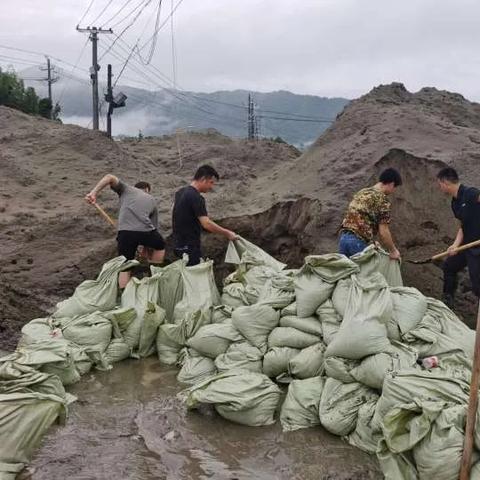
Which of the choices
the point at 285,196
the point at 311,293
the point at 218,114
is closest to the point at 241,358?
the point at 311,293

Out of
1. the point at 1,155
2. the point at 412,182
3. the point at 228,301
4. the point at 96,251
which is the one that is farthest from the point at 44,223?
the point at 412,182

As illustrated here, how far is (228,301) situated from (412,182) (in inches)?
94.0

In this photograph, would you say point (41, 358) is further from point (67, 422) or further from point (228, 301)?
point (228, 301)

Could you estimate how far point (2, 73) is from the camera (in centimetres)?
2939

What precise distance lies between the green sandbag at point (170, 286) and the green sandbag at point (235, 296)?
388mm

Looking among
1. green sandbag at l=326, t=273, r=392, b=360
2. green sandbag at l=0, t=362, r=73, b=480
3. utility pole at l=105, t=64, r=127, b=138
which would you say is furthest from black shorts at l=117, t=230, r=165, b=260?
utility pole at l=105, t=64, r=127, b=138

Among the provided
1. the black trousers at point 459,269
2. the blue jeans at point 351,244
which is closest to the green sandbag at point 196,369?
the blue jeans at point 351,244

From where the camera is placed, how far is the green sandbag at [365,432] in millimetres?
3526

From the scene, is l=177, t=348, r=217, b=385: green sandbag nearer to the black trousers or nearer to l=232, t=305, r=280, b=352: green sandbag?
l=232, t=305, r=280, b=352: green sandbag

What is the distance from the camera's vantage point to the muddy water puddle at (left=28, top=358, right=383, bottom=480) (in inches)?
131

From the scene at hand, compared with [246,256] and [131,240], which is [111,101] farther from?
[246,256]

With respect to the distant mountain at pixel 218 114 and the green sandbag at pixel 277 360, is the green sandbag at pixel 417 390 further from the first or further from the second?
the distant mountain at pixel 218 114

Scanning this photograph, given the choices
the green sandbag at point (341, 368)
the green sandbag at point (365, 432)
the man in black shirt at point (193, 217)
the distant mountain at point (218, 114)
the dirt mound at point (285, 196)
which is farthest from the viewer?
the distant mountain at point (218, 114)

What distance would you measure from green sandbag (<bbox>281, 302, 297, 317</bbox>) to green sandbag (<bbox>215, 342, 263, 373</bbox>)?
0.30 meters
